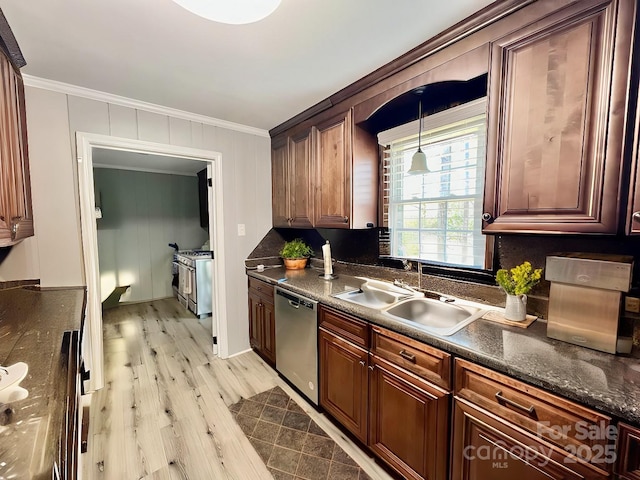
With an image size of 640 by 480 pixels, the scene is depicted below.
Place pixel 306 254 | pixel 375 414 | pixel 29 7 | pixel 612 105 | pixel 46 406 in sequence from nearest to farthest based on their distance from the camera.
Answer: pixel 46 406, pixel 612 105, pixel 29 7, pixel 375 414, pixel 306 254

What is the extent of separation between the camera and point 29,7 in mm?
1222

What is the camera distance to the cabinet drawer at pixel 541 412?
84 centimetres

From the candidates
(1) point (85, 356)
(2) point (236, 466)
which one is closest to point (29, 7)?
(1) point (85, 356)

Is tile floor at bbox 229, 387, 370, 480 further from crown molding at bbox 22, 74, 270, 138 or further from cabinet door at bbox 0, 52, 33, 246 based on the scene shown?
crown molding at bbox 22, 74, 270, 138

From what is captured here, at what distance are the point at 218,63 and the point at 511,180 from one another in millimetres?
1728

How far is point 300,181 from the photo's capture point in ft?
8.37

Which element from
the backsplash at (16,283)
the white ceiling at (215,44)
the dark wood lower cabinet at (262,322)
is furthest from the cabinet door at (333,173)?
the backsplash at (16,283)

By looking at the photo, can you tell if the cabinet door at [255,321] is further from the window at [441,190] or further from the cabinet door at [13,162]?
the cabinet door at [13,162]

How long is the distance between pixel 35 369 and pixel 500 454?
66.8 inches

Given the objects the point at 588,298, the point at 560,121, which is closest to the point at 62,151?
the point at 560,121

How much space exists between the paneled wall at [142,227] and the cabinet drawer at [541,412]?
16.1 feet

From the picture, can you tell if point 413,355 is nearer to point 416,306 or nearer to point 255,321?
point 416,306

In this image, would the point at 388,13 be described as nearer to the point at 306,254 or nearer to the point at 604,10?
the point at 604,10

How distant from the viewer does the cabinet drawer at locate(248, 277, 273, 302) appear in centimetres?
246
